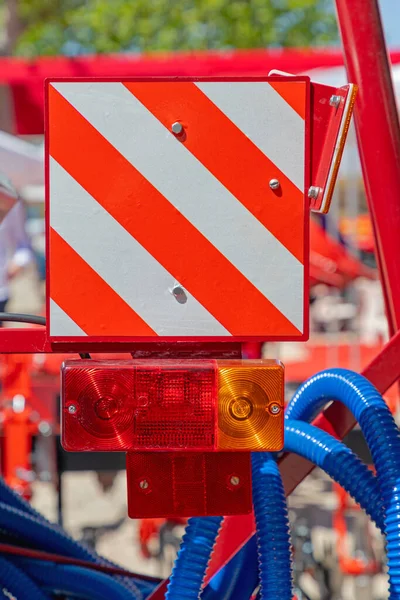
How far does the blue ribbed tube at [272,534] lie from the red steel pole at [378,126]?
0.45 m

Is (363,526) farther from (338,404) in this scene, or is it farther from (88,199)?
(88,199)

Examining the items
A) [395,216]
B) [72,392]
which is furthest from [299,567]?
[72,392]

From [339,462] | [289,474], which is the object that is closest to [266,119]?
[339,462]

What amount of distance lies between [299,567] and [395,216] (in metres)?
2.44

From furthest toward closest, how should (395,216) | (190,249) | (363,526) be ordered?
(363,526)
(395,216)
(190,249)

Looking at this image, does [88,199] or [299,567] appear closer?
[88,199]

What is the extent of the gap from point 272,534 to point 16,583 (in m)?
0.66

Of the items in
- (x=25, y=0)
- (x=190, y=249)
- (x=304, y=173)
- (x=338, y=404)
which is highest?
(x=25, y=0)

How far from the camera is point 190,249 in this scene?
4.64 ft

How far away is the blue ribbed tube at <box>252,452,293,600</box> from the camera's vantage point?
5.35ft

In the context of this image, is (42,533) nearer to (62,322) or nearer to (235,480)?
(235,480)

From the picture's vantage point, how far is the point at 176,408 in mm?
1413

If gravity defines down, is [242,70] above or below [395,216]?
above

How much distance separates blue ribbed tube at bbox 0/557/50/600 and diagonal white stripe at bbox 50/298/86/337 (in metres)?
0.82
